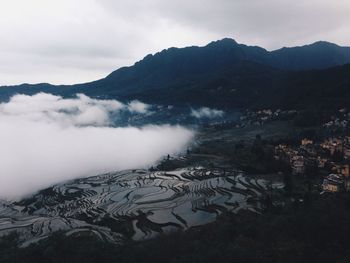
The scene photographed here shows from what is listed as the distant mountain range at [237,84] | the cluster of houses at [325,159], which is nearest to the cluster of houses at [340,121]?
the distant mountain range at [237,84]

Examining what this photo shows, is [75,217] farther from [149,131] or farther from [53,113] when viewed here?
[53,113]

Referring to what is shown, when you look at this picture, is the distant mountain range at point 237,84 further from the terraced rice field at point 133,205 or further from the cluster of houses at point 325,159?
the terraced rice field at point 133,205

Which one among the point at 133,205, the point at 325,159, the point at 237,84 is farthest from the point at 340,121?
the point at 237,84

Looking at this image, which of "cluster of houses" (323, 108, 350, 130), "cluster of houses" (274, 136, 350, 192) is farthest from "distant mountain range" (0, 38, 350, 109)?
"cluster of houses" (274, 136, 350, 192)

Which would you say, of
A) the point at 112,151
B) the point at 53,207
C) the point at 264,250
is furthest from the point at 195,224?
the point at 112,151

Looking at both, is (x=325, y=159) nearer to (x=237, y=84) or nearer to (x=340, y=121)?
(x=340, y=121)

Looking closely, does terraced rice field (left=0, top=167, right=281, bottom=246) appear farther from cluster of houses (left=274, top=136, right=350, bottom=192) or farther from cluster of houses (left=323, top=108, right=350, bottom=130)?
cluster of houses (left=323, top=108, right=350, bottom=130)
